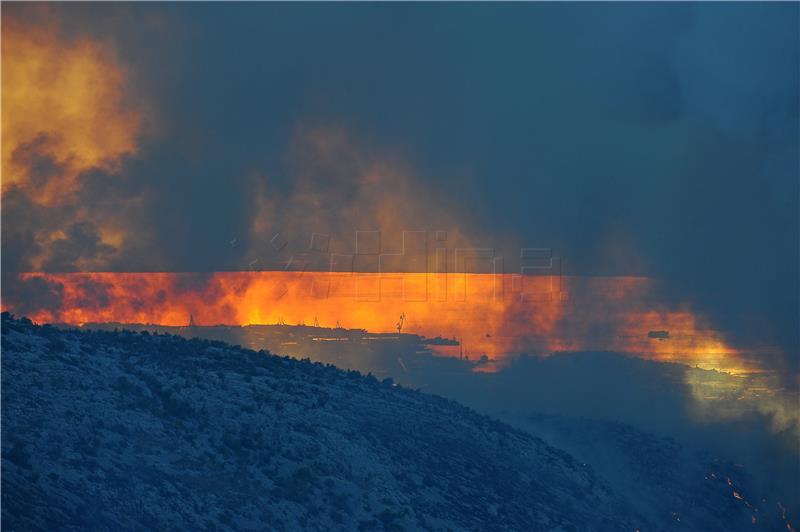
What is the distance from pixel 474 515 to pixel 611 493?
31296 mm

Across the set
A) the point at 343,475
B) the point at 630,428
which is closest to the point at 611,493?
the point at 630,428

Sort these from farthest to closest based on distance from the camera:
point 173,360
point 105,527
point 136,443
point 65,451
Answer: point 173,360
point 136,443
point 65,451
point 105,527

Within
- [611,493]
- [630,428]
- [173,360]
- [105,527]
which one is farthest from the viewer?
[630,428]

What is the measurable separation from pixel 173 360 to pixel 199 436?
58.5 ft

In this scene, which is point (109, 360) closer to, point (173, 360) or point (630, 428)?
point (173, 360)

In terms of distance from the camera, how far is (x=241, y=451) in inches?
4082

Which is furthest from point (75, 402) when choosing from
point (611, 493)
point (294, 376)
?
point (611, 493)

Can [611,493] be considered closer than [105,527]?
No

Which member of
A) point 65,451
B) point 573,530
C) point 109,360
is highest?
point 109,360

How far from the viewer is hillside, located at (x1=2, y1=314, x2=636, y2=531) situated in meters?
90.2

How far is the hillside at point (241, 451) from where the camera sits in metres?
90.2

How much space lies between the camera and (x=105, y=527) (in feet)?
280

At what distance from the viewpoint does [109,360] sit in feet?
362

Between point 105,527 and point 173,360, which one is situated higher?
point 173,360
